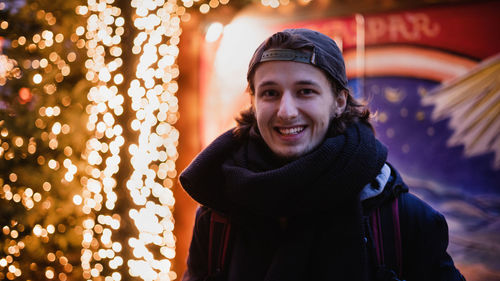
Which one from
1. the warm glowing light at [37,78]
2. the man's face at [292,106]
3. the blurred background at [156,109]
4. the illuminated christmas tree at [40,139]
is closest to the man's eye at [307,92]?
the man's face at [292,106]

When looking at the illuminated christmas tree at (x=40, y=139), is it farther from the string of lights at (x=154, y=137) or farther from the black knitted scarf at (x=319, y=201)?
the black knitted scarf at (x=319, y=201)

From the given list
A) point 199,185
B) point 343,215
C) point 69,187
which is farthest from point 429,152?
point 69,187

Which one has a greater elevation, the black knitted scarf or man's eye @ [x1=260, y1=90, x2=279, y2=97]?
man's eye @ [x1=260, y1=90, x2=279, y2=97]

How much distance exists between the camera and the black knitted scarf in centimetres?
128

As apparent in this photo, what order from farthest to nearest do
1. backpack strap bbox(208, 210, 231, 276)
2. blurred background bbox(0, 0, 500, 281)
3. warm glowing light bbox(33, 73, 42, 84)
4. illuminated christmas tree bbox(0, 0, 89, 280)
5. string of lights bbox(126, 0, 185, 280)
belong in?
1. string of lights bbox(126, 0, 185, 280)
2. warm glowing light bbox(33, 73, 42, 84)
3. illuminated christmas tree bbox(0, 0, 89, 280)
4. blurred background bbox(0, 0, 500, 281)
5. backpack strap bbox(208, 210, 231, 276)

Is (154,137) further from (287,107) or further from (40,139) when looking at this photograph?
(287,107)

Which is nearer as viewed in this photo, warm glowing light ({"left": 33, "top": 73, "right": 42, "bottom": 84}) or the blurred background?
the blurred background

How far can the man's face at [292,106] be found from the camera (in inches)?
52.9

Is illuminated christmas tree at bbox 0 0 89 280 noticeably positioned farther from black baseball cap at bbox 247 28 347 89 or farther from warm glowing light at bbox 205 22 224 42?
black baseball cap at bbox 247 28 347 89

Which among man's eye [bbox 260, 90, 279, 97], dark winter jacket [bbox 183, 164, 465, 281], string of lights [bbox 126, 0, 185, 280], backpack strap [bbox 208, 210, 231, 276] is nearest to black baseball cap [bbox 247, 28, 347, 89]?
man's eye [bbox 260, 90, 279, 97]

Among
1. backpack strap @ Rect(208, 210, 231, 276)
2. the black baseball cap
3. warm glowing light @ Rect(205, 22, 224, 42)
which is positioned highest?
warm glowing light @ Rect(205, 22, 224, 42)

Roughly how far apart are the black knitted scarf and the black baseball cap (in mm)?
236

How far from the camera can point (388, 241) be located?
4.34ft

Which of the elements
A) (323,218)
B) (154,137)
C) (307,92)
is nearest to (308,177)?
(323,218)
